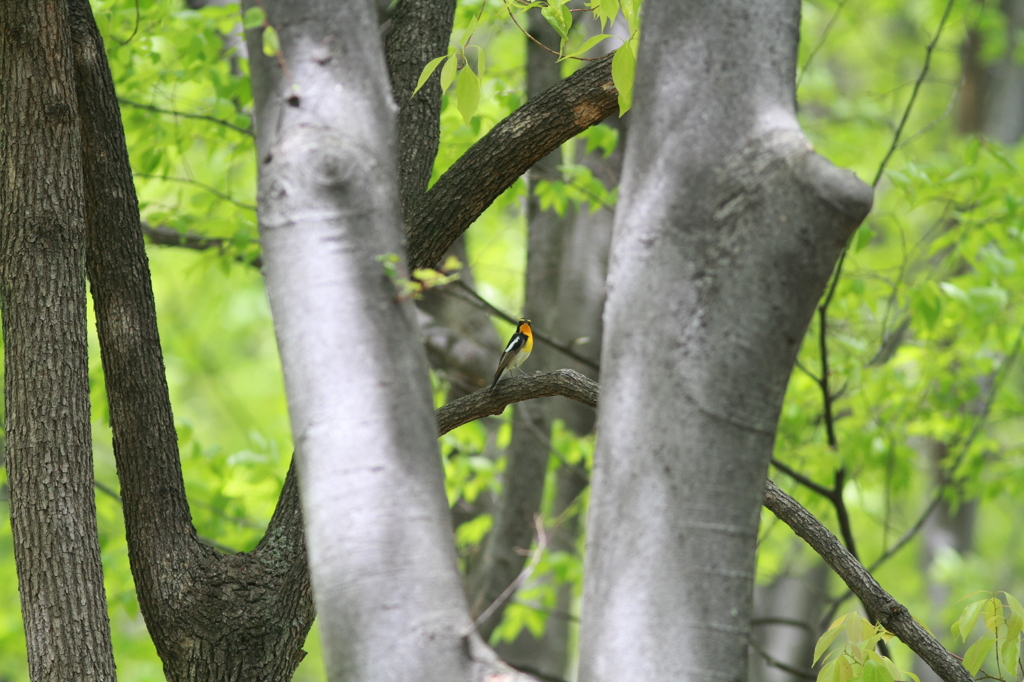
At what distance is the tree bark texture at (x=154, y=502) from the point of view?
2.21 m

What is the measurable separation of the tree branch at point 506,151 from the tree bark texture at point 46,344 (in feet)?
3.12

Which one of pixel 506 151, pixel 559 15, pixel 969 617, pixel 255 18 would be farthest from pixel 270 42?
pixel 969 617

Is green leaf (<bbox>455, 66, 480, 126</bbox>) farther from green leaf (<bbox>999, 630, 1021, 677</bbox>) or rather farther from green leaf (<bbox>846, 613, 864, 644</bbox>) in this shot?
green leaf (<bbox>999, 630, 1021, 677</bbox>)

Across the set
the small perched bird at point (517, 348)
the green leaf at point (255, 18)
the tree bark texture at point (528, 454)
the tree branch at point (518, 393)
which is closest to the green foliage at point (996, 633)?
the tree branch at point (518, 393)

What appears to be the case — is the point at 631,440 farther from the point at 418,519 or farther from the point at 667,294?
the point at 418,519

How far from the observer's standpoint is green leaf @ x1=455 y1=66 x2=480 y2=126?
191 centimetres

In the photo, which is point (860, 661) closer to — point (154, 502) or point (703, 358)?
point (703, 358)

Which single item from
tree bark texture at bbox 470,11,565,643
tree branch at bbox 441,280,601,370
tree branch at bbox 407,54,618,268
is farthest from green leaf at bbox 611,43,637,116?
tree bark texture at bbox 470,11,565,643

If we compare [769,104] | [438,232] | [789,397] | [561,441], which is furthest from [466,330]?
[769,104]

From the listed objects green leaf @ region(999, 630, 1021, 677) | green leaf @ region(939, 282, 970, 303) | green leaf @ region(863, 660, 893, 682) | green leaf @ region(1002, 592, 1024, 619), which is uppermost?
green leaf @ region(939, 282, 970, 303)

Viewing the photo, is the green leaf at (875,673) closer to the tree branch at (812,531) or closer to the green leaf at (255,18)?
the tree branch at (812,531)

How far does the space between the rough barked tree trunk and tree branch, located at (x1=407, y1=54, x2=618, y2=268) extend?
108 cm

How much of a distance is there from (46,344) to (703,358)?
1.74 metres

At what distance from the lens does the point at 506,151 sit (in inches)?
95.3
